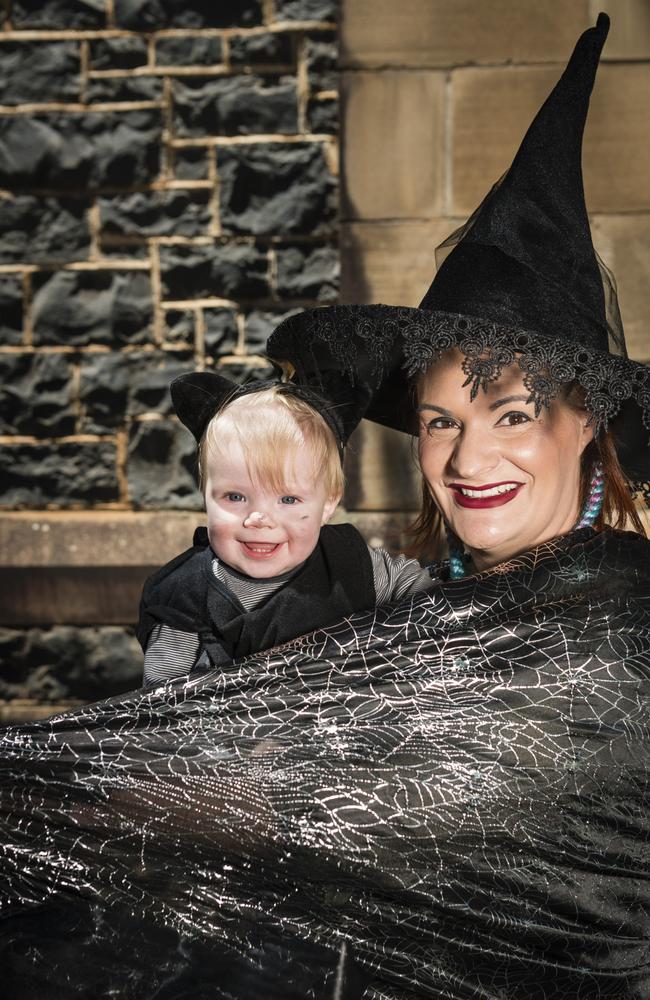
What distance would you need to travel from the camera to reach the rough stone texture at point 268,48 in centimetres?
468

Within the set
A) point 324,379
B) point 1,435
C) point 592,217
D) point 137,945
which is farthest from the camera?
point 1,435

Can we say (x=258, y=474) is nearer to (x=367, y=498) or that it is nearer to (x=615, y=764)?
(x=615, y=764)

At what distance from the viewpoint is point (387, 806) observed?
180cm

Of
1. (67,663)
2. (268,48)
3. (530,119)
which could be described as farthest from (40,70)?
(67,663)

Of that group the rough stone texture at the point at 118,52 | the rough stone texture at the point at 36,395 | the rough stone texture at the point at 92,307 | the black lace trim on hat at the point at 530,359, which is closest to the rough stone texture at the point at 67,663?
the rough stone texture at the point at 36,395

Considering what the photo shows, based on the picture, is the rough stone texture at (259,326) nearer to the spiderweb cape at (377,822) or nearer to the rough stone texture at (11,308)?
the rough stone texture at (11,308)

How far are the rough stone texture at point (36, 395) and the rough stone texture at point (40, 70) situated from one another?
1.15 metres

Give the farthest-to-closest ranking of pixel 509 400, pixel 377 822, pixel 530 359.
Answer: pixel 509 400 → pixel 530 359 → pixel 377 822

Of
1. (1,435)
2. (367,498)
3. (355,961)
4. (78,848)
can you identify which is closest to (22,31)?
(1,435)

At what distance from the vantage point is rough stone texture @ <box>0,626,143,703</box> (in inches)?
194

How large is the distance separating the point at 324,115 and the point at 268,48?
0.38m

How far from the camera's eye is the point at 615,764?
1828 mm

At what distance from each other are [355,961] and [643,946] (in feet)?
1.68

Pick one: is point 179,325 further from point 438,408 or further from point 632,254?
point 438,408
